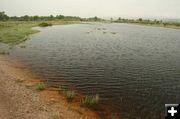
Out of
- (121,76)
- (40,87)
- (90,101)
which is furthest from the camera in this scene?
(121,76)

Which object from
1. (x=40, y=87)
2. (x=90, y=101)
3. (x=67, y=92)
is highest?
(x=40, y=87)

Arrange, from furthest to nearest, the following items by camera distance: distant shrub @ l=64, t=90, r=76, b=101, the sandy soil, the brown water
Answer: distant shrub @ l=64, t=90, r=76, b=101, the brown water, the sandy soil

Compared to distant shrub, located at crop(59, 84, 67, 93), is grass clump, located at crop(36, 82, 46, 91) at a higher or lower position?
higher

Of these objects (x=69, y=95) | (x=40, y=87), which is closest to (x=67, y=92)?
(x=69, y=95)

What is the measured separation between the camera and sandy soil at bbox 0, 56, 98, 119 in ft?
61.0

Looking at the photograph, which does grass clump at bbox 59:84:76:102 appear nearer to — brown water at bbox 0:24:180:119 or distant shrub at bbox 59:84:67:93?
distant shrub at bbox 59:84:67:93

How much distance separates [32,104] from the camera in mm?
20641

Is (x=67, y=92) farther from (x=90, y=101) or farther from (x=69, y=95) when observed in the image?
(x=90, y=101)

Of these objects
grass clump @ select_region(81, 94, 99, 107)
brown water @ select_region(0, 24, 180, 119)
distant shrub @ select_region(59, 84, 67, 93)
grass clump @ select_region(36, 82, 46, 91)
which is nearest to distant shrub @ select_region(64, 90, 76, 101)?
grass clump @ select_region(81, 94, 99, 107)

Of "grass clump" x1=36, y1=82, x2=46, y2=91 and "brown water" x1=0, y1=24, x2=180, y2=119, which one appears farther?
"grass clump" x1=36, y1=82, x2=46, y2=91

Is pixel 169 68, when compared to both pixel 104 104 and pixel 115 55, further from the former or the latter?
pixel 104 104

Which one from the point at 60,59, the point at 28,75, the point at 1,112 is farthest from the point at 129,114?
the point at 60,59

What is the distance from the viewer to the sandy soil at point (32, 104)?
18.6 meters

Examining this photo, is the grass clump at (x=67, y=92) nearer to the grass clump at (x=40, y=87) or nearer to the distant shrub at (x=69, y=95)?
the distant shrub at (x=69, y=95)
